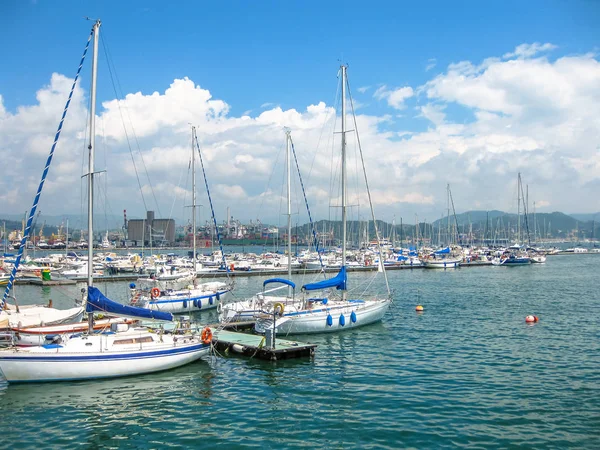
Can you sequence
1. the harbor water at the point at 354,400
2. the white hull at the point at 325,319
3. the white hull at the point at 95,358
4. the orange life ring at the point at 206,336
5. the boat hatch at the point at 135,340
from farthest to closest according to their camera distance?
1. the white hull at the point at 325,319
2. the orange life ring at the point at 206,336
3. the boat hatch at the point at 135,340
4. the white hull at the point at 95,358
5. the harbor water at the point at 354,400

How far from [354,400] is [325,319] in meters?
13.4

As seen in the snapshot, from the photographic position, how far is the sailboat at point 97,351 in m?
22.5

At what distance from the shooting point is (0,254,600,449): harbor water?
17578 mm

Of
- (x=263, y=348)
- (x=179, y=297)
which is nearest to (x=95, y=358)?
(x=263, y=348)

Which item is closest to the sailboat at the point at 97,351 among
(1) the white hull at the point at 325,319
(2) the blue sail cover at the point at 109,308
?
(2) the blue sail cover at the point at 109,308

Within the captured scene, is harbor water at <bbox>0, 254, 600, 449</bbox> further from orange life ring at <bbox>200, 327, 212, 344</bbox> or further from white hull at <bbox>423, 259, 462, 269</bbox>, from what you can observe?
white hull at <bbox>423, 259, 462, 269</bbox>

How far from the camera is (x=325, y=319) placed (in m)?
34.7

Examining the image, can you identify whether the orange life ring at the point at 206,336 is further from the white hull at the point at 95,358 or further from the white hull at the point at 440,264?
the white hull at the point at 440,264

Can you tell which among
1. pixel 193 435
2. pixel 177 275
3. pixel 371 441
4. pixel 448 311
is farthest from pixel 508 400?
pixel 177 275

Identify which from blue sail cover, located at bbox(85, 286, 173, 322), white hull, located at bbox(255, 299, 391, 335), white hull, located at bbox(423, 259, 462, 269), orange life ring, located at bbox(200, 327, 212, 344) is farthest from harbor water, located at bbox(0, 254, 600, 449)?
white hull, located at bbox(423, 259, 462, 269)

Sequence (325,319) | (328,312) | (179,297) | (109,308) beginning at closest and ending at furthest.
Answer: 1. (109,308)
2. (325,319)
3. (328,312)
4. (179,297)

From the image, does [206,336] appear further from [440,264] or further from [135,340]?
[440,264]

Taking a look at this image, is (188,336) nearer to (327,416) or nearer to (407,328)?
(327,416)

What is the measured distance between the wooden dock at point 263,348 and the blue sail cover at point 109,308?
165 inches
